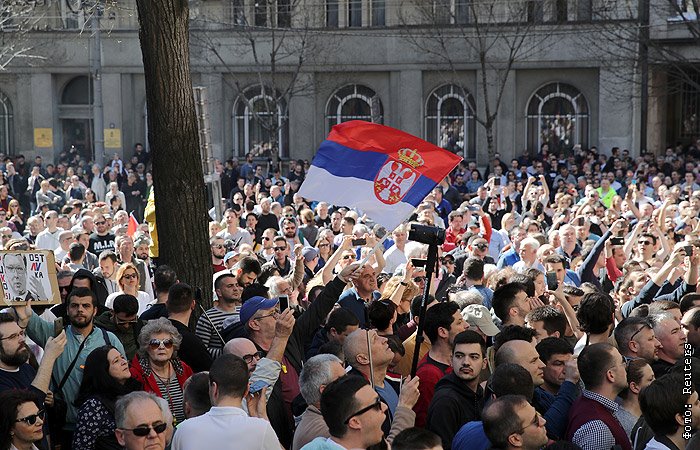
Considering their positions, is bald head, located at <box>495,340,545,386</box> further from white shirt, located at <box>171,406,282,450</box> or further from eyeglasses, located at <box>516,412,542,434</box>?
white shirt, located at <box>171,406,282,450</box>

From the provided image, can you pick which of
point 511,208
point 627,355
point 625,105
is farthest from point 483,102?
point 627,355

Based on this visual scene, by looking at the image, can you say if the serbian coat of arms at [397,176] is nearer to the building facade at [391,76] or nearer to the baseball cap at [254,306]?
the baseball cap at [254,306]

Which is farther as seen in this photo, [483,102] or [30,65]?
[30,65]

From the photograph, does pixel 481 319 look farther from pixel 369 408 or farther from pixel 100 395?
pixel 369 408

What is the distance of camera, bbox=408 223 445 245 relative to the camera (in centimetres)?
777

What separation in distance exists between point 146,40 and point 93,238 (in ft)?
20.4

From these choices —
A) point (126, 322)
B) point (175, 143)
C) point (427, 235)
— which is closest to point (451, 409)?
point (427, 235)

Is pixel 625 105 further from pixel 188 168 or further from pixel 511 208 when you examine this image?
pixel 188 168

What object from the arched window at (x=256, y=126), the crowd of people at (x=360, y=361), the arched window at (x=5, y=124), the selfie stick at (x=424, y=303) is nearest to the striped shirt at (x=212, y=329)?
the crowd of people at (x=360, y=361)

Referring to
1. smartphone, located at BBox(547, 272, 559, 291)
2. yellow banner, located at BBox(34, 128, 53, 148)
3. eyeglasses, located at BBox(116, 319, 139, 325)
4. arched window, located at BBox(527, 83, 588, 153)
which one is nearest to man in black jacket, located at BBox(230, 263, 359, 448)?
eyeglasses, located at BBox(116, 319, 139, 325)

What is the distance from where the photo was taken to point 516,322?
9078 millimetres

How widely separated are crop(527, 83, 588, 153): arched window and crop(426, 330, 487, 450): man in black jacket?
102 ft

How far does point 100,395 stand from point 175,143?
12.3ft

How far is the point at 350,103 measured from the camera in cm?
3966
